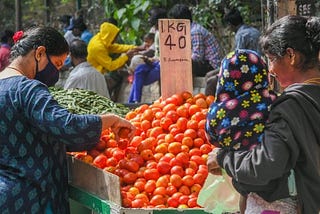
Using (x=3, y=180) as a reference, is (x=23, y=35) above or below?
above

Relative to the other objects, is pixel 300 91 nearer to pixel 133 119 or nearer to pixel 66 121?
pixel 66 121

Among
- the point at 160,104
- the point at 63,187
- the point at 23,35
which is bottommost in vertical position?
the point at 63,187

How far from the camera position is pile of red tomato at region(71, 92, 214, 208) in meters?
3.72

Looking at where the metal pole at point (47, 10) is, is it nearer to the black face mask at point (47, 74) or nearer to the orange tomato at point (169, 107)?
the orange tomato at point (169, 107)

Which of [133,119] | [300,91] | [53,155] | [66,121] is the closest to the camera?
[300,91]

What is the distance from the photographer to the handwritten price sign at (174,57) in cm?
477

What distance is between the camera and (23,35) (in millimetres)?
3705

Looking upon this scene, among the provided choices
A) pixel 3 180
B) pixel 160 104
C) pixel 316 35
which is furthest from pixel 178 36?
pixel 316 35

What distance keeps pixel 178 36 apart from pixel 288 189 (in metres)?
2.43

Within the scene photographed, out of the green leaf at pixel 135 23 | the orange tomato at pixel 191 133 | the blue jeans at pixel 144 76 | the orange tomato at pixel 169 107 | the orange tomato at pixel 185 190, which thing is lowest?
the blue jeans at pixel 144 76

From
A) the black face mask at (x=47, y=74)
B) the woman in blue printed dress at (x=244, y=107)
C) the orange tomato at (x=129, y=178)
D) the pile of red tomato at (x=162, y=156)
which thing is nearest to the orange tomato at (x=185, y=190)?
the pile of red tomato at (x=162, y=156)

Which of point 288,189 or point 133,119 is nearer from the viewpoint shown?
point 288,189

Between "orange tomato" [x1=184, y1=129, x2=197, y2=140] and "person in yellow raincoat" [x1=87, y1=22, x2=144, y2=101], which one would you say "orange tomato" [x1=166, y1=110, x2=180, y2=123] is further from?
"person in yellow raincoat" [x1=87, y1=22, x2=144, y2=101]

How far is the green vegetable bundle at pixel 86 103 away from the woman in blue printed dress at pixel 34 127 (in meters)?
1.73
